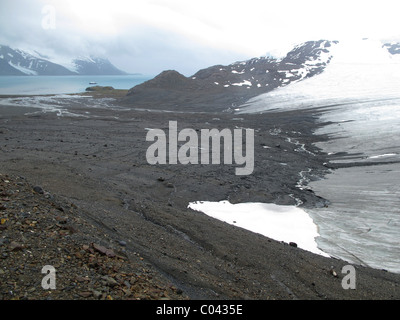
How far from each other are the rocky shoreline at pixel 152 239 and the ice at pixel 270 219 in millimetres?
750

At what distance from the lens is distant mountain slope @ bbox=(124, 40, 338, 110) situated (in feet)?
194

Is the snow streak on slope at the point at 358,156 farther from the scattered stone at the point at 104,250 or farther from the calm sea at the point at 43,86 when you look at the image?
the calm sea at the point at 43,86

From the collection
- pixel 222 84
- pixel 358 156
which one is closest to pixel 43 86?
pixel 222 84

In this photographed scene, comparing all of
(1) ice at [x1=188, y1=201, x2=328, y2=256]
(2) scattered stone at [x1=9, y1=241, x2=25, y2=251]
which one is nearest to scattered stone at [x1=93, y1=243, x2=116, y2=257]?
(2) scattered stone at [x1=9, y1=241, x2=25, y2=251]

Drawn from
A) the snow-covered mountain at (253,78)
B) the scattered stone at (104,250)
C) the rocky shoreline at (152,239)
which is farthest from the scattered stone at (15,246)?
the snow-covered mountain at (253,78)

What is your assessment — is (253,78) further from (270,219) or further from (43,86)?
(43,86)

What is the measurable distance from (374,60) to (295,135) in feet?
219

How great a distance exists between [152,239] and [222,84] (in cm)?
6166

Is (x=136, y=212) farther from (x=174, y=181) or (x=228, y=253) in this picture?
(x=174, y=181)

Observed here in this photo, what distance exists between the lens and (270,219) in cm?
1427

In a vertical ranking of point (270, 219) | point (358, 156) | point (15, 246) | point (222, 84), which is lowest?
point (270, 219)

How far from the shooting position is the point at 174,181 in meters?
17.3

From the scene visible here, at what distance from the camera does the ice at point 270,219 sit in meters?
12.4

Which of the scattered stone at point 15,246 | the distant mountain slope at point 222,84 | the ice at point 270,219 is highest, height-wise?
the distant mountain slope at point 222,84
